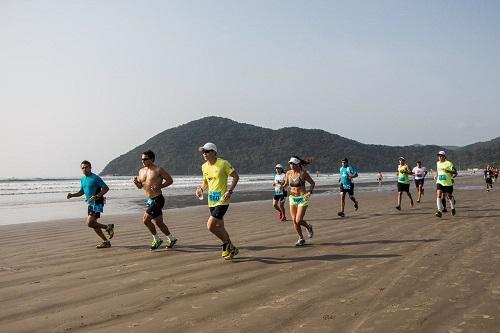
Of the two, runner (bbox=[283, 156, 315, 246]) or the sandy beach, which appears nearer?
the sandy beach

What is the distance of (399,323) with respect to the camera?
3.93m

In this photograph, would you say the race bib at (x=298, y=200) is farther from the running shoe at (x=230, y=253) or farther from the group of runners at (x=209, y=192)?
the running shoe at (x=230, y=253)

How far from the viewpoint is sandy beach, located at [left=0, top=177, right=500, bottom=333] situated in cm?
407

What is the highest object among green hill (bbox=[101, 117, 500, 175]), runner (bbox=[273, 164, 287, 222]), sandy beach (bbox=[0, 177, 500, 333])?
green hill (bbox=[101, 117, 500, 175])

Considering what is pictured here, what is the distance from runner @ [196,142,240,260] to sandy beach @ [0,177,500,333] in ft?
1.03

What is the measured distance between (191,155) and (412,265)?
540 feet

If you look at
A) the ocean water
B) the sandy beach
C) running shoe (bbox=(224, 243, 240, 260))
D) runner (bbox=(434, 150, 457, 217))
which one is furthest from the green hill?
running shoe (bbox=(224, 243, 240, 260))

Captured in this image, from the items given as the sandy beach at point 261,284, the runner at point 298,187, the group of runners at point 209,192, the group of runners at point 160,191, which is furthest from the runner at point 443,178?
the group of runners at point 160,191

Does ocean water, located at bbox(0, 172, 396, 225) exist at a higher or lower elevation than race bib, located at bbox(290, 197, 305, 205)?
lower

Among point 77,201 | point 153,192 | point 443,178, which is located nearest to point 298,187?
point 153,192

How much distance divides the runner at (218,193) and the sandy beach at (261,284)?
0.31 m

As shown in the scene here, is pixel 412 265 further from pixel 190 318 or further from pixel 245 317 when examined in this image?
pixel 190 318

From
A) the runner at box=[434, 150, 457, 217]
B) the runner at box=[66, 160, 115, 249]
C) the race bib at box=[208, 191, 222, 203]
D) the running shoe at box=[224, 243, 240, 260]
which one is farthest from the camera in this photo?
the runner at box=[434, 150, 457, 217]

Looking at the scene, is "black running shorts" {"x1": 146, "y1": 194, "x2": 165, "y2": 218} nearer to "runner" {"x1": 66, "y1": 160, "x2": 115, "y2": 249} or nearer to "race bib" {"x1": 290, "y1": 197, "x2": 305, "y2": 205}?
"runner" {"x1": 66, "y1": 160, "x2": 115, "y2": 249}
